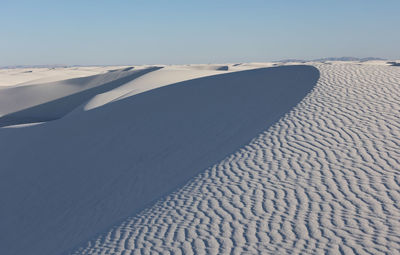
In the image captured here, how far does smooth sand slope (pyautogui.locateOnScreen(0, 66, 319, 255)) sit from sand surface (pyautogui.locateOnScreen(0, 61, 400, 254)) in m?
0.05

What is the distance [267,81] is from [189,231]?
10363 millimetres

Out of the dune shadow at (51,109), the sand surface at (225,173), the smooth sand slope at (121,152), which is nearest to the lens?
the sand surface at (225,173)

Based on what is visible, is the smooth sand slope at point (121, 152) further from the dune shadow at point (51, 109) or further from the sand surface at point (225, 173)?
the dune shadow at point (51, 109)

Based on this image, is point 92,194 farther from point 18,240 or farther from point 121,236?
point 121,236

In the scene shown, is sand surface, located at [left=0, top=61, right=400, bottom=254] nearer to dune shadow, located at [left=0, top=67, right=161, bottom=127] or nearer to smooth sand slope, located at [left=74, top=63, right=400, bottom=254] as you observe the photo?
smooth sand slope, located at [left=74, top=63, right=400, bottom=254]

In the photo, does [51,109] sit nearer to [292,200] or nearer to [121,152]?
[121,152]

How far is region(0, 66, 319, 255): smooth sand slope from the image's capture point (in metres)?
8.36

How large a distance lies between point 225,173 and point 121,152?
14.9 feet

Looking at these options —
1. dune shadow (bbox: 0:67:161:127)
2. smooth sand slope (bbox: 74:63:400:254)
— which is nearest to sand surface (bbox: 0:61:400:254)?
smooth sand slope (bbox: 74:63:400:254)

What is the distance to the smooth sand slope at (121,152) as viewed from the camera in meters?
8.36

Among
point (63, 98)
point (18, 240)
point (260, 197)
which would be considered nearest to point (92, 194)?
point (18, 240)

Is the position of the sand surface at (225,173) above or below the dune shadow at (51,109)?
above

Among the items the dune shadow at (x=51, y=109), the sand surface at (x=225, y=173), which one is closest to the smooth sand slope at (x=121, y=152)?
the sand surface at (x=225, y=173)

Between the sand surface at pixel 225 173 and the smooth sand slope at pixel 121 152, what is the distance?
47mm
